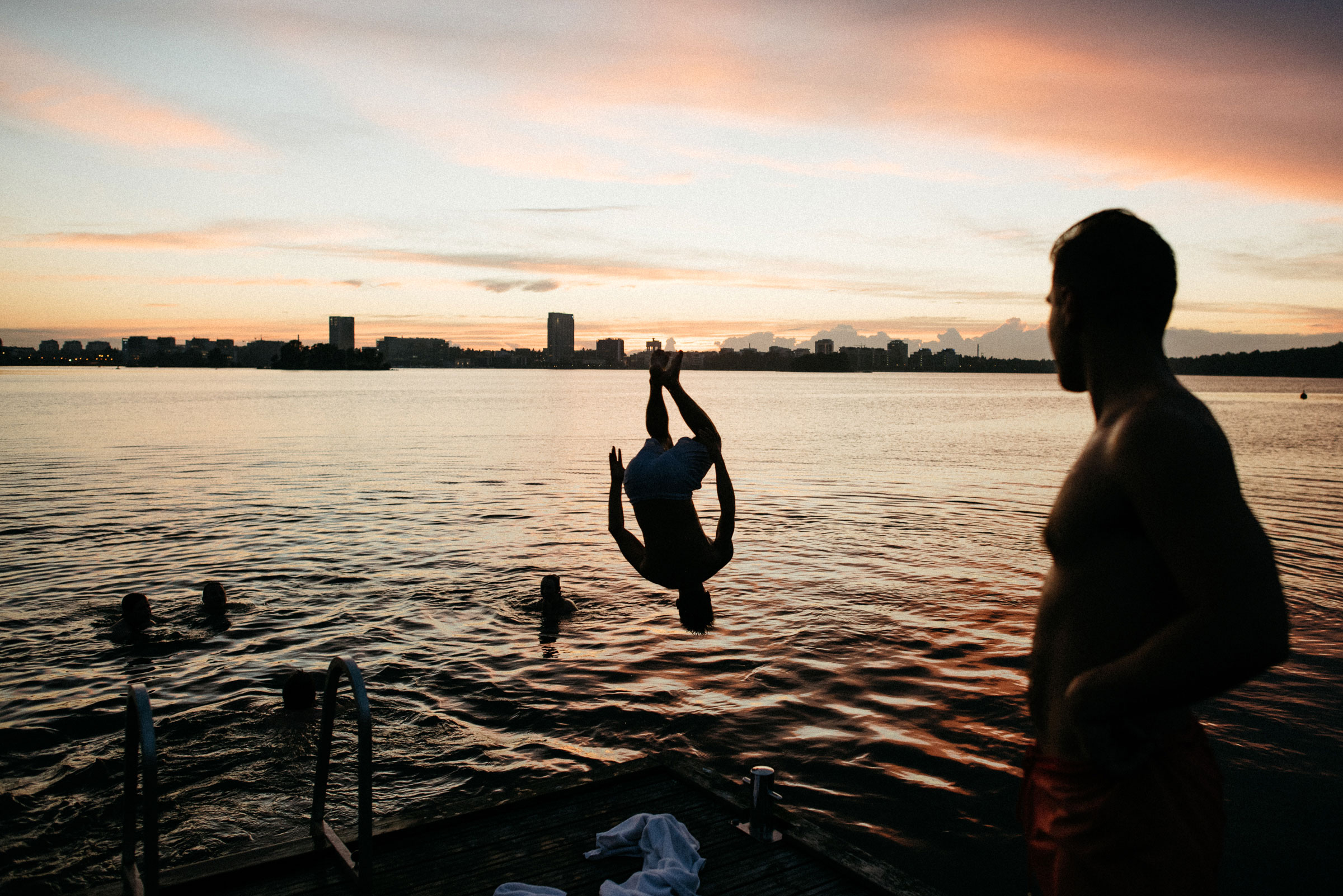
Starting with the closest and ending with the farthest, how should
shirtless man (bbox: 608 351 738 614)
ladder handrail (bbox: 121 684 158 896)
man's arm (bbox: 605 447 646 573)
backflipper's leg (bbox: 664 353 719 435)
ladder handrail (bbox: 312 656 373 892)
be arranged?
ladder handrail (bbox: 121 684 158 896) → ladder handrail (bbox: 312 656 373 892) → backflipper's leg (bbox: 664 353 719 435) → shirtless man (bbox: 608 351 738 614) → man's arm (bbox: 605 447 646 573)

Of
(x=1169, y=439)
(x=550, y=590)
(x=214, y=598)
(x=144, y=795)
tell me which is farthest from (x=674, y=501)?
(x=214, y=598)

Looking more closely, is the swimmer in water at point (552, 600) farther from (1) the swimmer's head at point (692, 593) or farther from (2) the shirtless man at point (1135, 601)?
(2) the shirtless man at point (1135, 601)

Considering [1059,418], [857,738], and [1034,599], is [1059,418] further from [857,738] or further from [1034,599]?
[857,738]

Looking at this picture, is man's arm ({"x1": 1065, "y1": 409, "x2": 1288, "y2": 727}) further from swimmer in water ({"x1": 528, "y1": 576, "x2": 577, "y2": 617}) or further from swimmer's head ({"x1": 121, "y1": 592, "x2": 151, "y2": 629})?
swimmer's head ({"x1": 121, "y1": 592, "x2": 151, "y2": 629})

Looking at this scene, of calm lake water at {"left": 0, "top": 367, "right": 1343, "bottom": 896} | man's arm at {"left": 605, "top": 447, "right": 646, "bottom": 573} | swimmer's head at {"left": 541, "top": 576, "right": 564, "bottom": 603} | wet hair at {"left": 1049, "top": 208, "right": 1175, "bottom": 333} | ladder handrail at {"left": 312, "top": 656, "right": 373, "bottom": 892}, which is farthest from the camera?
swimmer's head at {"left": 541, "top": 576, "right": 564, "bottom": 603}

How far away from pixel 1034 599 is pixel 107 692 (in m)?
17.4

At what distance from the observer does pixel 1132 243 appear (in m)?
2.52

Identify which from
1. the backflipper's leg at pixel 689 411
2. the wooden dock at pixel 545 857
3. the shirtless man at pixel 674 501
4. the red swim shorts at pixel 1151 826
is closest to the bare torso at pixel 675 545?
the shirtless man at pixel 674 501

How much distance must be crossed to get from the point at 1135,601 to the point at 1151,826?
741 millimetres

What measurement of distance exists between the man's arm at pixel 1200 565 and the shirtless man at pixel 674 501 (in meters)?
3.98

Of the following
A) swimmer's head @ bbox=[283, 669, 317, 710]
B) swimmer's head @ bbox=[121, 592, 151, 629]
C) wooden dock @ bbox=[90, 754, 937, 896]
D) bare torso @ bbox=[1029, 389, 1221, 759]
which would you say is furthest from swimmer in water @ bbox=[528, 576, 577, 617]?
bare torso @ bbox=[1029, 389, 1221, 759]

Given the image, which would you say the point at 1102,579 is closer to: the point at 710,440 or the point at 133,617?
the point at 710,440

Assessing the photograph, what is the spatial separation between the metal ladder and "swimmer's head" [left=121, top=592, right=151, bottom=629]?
9358 millimetres

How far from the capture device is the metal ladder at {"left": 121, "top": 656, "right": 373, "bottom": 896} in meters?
4.85
